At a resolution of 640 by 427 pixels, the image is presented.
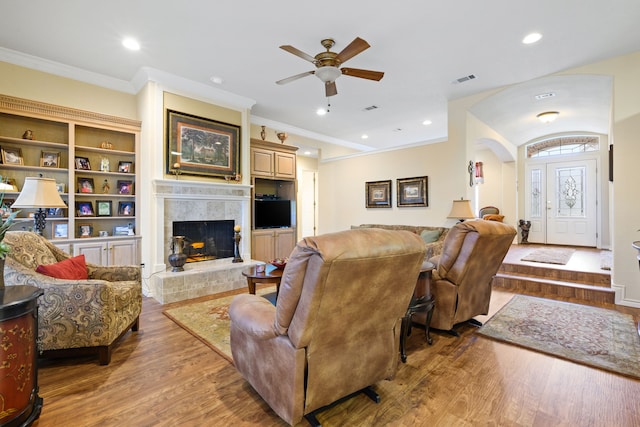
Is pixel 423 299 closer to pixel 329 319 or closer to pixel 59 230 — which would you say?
pixel 329 319

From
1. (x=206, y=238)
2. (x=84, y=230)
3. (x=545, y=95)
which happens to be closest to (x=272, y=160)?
(x=206, y=238)

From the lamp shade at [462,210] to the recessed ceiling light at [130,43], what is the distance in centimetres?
498

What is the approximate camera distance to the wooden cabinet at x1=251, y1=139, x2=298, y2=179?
19.3 ft

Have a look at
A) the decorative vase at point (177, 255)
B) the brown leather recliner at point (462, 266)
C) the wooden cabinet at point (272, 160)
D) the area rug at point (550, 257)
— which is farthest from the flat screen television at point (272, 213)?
the area rug at point (550, 257)

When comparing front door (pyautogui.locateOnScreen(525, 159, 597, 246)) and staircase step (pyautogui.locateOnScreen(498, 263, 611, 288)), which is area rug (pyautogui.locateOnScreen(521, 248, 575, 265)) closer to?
staircase step (pyautogui.locateOnScreen(498, 263, 611, 288))

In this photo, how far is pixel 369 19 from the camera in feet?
9.94

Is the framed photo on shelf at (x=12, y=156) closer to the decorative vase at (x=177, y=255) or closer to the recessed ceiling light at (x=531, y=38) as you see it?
the decorative vase at (x=177, y=255)

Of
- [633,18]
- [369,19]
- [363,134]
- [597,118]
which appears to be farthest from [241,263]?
[597,118]

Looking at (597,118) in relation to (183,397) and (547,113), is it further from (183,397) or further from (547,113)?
(183,397)

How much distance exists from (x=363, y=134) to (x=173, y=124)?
4.66 meters

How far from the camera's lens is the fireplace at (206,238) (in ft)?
15.4

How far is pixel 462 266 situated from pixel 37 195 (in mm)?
4123

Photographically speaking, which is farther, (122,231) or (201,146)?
(201,146)

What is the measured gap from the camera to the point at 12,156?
3674 mm
